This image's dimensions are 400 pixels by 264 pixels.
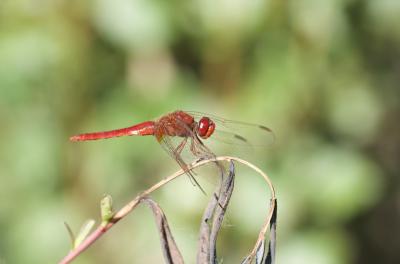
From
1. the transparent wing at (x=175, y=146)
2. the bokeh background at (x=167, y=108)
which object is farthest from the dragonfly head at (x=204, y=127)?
the bokeh background at (x=167, y=108)

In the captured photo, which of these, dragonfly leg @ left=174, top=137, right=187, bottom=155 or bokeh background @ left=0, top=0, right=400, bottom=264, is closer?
dragonfly leg @ left=174, top=137, right=187, bottom=155

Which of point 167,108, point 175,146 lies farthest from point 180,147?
point 167,108

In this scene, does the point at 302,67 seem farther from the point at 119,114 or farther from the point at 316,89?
the point at 119,114

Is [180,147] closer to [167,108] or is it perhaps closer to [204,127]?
[204,127]

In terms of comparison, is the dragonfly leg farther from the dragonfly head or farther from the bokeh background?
the bokeh background

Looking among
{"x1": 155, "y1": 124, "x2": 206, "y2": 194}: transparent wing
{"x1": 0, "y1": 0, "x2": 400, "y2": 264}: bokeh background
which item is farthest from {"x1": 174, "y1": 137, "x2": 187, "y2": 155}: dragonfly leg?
{"x1": 0, "y1": 0, "x2": 400, "y2": 264}: bokeh background

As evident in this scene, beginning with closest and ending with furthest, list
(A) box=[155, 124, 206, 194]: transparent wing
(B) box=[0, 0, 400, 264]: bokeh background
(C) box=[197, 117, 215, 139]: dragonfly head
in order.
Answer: (A) box=[155, 124, 206, 194]: transparent wing → (C) box=[197, 117, 215, 139]: dragonfly head → (B) box=[0, 0, 400, 264]: bokeh background

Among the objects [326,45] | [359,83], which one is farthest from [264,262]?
[359,83]
